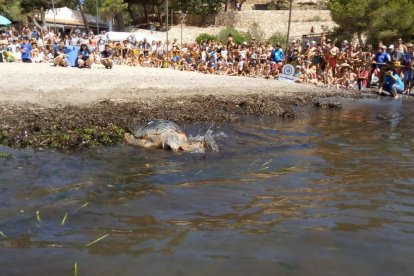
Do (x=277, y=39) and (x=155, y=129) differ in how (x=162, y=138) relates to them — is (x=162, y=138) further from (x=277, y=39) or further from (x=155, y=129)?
(x=277, y=39)

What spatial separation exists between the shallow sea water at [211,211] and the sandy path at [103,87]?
439 cm

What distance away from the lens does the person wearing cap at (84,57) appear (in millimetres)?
17109

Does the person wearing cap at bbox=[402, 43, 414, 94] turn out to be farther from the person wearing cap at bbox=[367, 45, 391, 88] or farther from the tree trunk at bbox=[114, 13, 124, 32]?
the tree trunk at bbox=[114, 13, 124, 32]

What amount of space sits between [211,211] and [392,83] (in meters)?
14.2

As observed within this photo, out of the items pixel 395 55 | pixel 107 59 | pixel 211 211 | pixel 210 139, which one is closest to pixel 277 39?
pixel 395 55

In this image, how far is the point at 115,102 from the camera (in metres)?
10.8

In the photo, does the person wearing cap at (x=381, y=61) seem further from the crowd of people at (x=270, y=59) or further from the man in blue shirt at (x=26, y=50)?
the man in blue shirt at (x=26, y=50)

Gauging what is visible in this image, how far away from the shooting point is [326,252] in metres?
3.56

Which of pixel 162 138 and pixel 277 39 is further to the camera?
pixel 277 39

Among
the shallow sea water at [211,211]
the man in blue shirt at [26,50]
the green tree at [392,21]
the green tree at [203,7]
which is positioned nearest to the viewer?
the shallow sea water at [211,211]

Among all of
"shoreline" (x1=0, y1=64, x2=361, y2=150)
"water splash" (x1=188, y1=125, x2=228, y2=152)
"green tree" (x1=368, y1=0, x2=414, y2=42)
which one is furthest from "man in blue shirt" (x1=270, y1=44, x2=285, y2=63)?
"green tree" (x1=368, y1=0, x2=414, y2=42)

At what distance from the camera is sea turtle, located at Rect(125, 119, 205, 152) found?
7340mm

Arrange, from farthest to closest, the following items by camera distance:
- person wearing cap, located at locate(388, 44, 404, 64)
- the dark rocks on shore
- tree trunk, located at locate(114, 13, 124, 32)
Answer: tree trunk, located at locate(114, 13, 124, 32), person wearing cap, located at locate(388, 44, 404, 64), the dark rocks on shore

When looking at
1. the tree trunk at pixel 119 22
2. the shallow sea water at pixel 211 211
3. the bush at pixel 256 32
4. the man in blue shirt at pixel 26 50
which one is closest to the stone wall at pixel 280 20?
the bush at pixel 256 32
